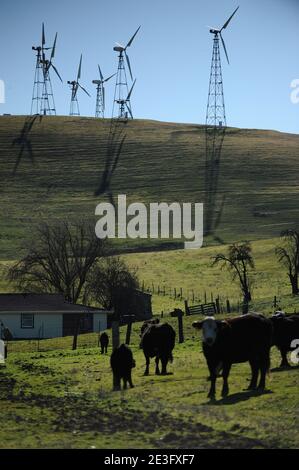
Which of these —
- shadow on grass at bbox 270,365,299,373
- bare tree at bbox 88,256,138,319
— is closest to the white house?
bare tree at bbox 88,256,138,319

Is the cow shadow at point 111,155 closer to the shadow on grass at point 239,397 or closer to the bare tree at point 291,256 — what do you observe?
Answer: the bare tree at point 291,256

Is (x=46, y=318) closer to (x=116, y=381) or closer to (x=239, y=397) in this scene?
(x=116, y=381)

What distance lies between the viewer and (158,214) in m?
129

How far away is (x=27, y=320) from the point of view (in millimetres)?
61250

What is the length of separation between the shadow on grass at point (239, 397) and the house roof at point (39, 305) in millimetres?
39159

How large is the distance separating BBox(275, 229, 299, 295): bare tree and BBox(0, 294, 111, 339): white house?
45.5 ft

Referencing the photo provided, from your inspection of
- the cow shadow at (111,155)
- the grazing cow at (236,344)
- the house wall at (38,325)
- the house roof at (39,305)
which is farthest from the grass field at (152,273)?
the house wall at (38,325)

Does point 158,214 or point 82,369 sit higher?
point 158,214

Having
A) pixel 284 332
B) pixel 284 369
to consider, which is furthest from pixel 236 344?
pixel 284 332

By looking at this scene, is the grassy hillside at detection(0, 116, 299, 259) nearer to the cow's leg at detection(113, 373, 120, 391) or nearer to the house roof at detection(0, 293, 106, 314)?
the house roof at detection(0, 293, 106, 314)
